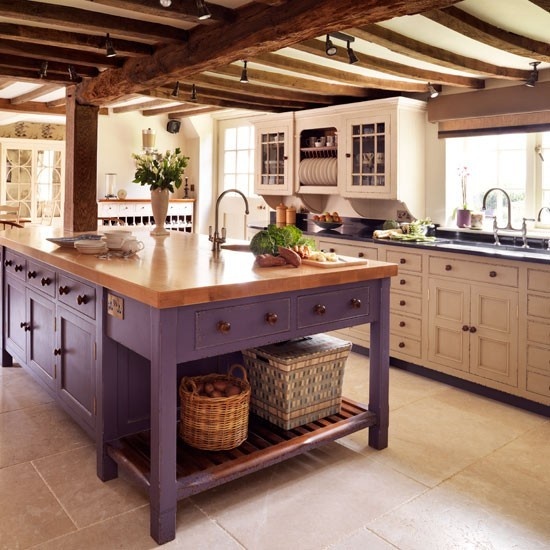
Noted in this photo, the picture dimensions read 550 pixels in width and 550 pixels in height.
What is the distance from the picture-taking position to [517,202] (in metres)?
4.84

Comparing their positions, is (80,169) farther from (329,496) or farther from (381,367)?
(329,496)

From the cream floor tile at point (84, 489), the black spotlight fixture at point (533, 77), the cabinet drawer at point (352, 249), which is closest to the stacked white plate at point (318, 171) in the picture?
the cabinet drawer at point (352, 249)

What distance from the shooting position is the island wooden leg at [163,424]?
2223 mm

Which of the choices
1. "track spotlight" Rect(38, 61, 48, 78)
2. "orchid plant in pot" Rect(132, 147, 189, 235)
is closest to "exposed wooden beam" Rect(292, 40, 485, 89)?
"orchid plant in pot" Rect(132, 147, 189, 235)

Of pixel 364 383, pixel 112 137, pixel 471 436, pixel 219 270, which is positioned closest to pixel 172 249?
pixel 219 270

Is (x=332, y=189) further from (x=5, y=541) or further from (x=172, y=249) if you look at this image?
(x=5, y=541)

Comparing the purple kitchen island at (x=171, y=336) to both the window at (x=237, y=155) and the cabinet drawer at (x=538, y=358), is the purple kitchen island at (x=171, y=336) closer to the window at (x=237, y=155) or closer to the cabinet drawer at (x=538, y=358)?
the cabinet drawer at (x=538, y=358)

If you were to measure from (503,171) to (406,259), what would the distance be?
1267mm

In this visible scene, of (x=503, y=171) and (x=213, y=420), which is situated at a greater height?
(x=503, y=171)

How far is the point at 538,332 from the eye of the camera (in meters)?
3.67

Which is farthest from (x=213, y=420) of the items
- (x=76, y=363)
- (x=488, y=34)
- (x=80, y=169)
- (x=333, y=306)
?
(x=80, y=169)

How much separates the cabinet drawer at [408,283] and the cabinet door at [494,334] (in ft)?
1.57

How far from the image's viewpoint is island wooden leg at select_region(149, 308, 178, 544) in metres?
2.22

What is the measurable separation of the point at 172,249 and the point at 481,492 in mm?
2181
